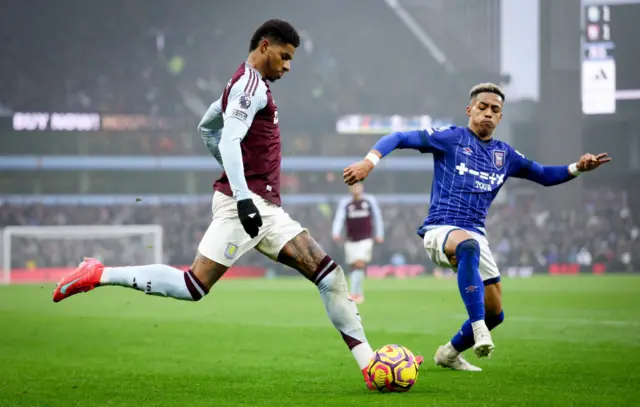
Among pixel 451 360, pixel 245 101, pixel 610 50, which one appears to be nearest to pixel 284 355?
pixel 451 360

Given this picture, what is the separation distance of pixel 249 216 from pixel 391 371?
4.73 feet

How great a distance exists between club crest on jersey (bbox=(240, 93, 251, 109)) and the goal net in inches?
962

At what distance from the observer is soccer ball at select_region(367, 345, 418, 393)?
21.5 ft

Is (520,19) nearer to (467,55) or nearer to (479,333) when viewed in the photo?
(467,55)

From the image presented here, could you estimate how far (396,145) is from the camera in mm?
7480

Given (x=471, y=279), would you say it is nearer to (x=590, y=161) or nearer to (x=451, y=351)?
(x=451, y=351)

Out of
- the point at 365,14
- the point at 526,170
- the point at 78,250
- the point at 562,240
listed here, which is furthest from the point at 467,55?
the point at 526,170

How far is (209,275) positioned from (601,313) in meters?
10.2

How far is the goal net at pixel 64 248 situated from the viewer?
106 ft

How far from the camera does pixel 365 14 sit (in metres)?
50.8

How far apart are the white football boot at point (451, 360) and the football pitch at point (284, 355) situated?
90mm

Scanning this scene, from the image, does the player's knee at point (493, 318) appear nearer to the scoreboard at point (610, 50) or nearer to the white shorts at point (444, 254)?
the white shorts at point (444, 254)

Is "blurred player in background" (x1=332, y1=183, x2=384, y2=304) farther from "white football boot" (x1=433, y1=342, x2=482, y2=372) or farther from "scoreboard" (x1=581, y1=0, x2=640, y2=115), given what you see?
"scoreboard" (x1=581, y1=0, x2=640, y2=115)

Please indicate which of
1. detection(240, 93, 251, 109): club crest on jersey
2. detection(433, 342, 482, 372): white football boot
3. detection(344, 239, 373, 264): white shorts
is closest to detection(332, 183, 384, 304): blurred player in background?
detection(344, 239, 373, 264): white shorts
